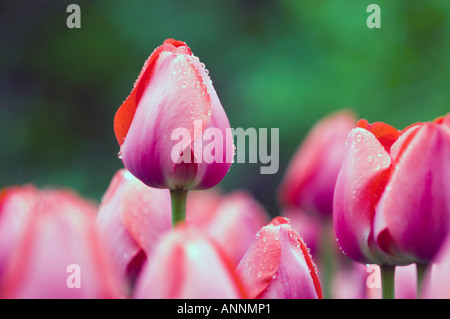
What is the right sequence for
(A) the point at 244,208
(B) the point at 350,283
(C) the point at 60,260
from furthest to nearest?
1. (B) the point at 350,283
2. (A) the point at 244,208
3. (C) the point at 60,260

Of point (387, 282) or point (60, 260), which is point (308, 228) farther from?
point (60, 260)

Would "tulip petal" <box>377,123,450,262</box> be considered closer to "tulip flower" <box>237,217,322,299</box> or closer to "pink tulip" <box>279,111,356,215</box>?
"tulip flower" <box>237,217,322,299</box>

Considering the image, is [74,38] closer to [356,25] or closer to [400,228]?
[356,25]

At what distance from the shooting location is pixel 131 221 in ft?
1.85

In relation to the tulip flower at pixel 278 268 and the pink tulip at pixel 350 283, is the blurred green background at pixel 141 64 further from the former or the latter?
the tulip flower at pixel 278 268

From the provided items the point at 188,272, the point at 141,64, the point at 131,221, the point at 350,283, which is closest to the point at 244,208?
the point at 350,283

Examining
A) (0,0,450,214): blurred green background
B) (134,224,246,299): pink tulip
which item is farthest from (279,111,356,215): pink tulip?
(0,0,450,214): blurred green background

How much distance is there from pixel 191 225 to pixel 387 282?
0.44 ft

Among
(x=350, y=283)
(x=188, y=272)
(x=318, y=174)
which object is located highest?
(x=188, y=272)

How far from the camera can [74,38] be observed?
501 centimetres

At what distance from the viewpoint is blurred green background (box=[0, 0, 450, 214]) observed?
4.35 m

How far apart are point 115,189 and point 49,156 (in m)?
4.27

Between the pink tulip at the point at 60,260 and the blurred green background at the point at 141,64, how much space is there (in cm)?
388

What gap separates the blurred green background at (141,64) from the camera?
435cm
